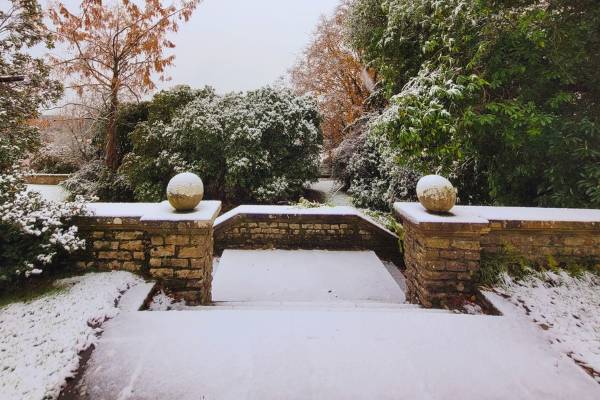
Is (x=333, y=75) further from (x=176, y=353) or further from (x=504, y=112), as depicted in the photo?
(x=176, y=353)

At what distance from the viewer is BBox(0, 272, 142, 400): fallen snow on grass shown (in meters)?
1.67

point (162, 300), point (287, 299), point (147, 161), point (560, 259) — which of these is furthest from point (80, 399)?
point (147, 161)

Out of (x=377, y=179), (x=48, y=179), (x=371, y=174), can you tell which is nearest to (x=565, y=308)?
(x=377, y=179)

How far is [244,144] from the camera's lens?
9008 millimetres

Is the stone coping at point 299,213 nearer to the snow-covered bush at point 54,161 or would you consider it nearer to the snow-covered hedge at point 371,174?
the snow-covered hedge at point 371,174

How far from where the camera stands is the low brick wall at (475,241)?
3.01 meters

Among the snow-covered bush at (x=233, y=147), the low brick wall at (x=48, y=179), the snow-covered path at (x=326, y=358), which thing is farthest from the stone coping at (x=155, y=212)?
the low brick wall at (x=48, y=179)

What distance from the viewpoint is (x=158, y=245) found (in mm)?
→ 2979

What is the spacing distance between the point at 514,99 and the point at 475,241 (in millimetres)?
2860

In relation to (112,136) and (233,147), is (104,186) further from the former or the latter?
(233,147)

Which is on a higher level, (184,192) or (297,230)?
(184,192)

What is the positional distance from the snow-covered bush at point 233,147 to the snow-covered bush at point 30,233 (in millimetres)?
5756

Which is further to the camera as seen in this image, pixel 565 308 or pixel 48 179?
pixel 48 179

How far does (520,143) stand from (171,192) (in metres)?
4.84
